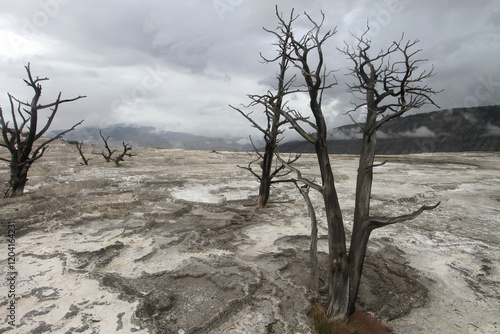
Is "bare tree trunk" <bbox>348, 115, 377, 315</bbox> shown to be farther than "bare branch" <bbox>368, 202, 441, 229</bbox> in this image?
Yes

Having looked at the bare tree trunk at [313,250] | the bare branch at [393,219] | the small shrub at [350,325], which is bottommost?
the small shrub at [350,325]

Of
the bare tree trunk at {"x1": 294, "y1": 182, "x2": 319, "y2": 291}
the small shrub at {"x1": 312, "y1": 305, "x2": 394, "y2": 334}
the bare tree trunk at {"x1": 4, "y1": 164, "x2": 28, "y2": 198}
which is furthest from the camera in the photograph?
the bare tree trunk at {"x1": 4, "y1": 164, "x2": 28, "y2": 198}

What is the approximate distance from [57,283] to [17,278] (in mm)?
719

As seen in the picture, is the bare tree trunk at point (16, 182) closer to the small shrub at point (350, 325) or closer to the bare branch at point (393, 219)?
the small shrub at point (350, 325)

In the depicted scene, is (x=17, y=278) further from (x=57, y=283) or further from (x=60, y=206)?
(x=60, y=206)

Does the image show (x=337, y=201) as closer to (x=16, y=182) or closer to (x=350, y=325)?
(x=350, y=325)

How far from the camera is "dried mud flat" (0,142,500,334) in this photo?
409 centimetres

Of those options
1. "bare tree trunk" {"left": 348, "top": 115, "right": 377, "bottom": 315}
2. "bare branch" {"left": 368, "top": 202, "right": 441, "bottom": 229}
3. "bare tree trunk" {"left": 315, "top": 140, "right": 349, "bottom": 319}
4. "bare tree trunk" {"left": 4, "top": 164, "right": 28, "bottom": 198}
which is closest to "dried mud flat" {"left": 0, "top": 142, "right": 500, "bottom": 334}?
"bare tree trunk" {"left": 315, "top": 140, "right": 349, "bottom": 319}

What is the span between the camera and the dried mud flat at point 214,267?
4.09 meters

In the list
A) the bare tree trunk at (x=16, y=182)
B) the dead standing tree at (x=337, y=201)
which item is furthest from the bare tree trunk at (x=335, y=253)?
the bare tree trunk at (x=16, y=182)

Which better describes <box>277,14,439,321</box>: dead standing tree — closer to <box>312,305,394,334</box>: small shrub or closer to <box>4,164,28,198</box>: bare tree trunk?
<box>312,305,394,334</box>: small shrub

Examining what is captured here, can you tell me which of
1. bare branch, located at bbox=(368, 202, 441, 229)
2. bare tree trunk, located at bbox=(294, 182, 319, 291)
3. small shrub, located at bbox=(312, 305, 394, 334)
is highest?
bare branch, located at bbox=(368, 202, 441, 229)

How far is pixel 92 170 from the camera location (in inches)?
692

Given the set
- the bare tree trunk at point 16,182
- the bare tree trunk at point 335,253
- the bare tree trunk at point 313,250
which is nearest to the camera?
the bare tree trunk at point 335,253
